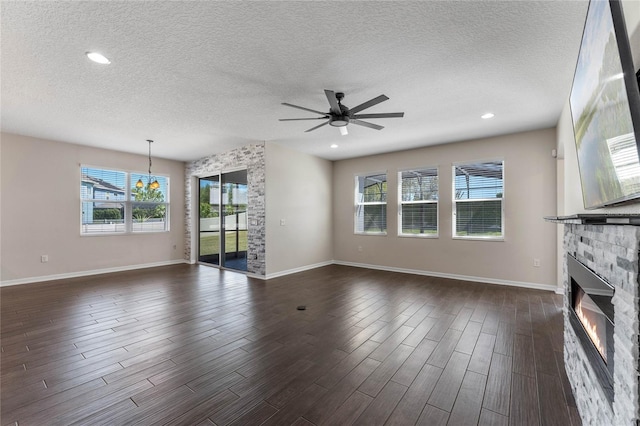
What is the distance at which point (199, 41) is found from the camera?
2.41 metres

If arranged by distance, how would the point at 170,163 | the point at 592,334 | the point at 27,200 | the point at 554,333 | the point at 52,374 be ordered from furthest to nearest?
the point at 170,163 < the point at 27,200 < the point at 554,333 < the point at 52,374 < the point at 592,334

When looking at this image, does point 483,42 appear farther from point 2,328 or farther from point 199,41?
point 2,328

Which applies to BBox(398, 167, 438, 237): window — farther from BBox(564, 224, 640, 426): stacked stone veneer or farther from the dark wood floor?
BBox(564, 224, 640, 426): stacked stone veneer

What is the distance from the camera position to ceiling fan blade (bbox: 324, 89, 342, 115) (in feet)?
9.08

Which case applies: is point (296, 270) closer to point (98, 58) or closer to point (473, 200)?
point (473, 200)

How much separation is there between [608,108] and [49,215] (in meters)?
8.05

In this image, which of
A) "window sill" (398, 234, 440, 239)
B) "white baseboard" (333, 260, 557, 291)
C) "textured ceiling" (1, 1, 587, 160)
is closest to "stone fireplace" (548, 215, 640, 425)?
"textured ceiling" (1, 1, 587, 160)

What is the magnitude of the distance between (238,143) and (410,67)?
4098 mm

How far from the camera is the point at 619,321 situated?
43.3 inches

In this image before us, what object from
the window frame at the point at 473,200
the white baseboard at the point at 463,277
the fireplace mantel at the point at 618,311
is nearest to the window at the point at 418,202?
the window frame at the point at 473,200

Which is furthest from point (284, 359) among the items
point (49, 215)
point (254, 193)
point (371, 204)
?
point (49, 215)

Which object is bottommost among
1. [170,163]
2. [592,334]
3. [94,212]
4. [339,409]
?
[339,409]

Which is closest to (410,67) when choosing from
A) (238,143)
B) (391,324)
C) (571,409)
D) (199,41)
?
(199,41)

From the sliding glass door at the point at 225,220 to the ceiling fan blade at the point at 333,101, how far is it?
3.86m
